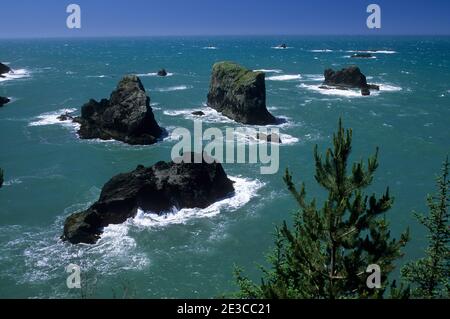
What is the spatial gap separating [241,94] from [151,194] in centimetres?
4248

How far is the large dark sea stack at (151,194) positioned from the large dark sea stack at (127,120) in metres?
23.5

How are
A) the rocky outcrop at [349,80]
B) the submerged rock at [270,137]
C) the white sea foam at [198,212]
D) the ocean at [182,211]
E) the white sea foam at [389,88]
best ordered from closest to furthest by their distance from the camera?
the ocean at [182,211], the white sea foam at [198,212], the submerged rock at [270,137], the rocky outcrop at [349,80], the white sea foam at [389,88]

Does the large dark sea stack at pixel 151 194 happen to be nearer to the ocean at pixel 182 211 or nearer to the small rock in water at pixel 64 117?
the ocean at pixel 182 211

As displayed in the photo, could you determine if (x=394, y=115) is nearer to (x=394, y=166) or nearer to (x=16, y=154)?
(x=394, y=166)

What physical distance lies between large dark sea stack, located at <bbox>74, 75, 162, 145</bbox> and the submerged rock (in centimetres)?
1704

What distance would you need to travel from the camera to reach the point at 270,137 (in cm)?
7188

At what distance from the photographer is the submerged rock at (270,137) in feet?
233

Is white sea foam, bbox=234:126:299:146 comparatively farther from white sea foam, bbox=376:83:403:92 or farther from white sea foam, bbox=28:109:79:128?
white sea foam, bbox=376:83:403:92

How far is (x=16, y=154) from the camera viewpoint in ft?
218

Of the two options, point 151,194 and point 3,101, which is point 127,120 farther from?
point 3,101

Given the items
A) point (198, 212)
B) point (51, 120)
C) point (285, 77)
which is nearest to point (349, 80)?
point (285, 77)

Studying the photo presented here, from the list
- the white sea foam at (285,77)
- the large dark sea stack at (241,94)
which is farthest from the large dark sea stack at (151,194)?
the white sea foam at (285,77)
